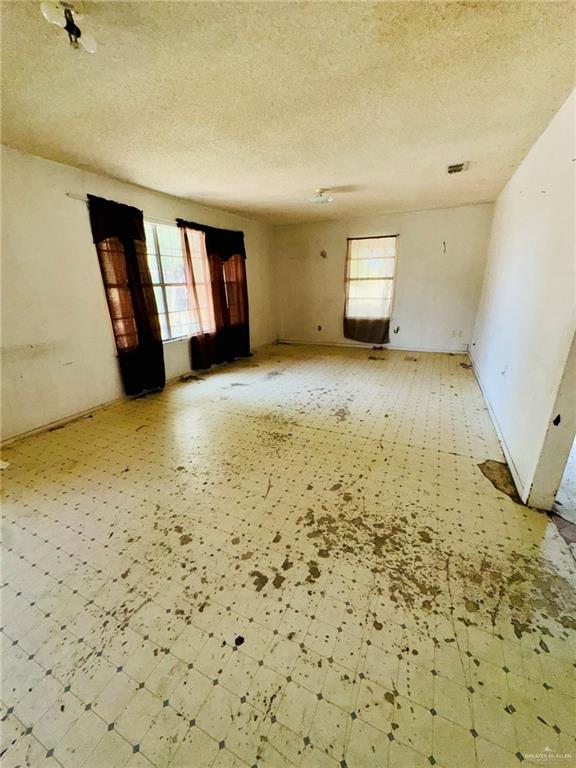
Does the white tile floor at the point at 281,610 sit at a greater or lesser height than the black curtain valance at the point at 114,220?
lesser

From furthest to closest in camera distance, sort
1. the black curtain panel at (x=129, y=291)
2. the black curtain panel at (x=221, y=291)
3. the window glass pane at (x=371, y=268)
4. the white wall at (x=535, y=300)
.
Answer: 1. the window glass pane at (x=371, y=268)
2. the black curtain panel at (x=221, y=291)
3. the black curtain panel at (x=129, y=291)
4. the white wall at (x=535, y=300)

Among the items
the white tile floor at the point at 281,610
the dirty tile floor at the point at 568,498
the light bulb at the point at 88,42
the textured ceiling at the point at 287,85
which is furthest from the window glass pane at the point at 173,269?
the dirty tile floor at the point at 568,498

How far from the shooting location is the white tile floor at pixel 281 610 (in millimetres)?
941

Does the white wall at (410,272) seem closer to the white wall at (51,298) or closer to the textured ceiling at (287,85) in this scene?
the textured ceiling at (287,85)

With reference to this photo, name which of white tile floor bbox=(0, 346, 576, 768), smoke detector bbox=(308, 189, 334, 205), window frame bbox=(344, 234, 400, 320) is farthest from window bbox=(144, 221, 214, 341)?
window frame bbox=(344, 234, 400, 320)

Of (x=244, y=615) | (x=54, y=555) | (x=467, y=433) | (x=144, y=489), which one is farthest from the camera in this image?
(x=467, y=433)

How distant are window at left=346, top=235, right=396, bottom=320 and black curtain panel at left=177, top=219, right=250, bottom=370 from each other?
6.98 ft

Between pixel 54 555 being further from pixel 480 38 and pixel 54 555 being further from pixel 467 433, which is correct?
pixel 480 38

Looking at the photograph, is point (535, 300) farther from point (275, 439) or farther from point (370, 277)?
point (370, 277)

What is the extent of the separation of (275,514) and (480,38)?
8.75ft

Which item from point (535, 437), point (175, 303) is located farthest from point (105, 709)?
point (175, 303)

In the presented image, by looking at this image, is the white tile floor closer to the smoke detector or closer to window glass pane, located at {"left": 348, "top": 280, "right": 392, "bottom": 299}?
the smoke detector

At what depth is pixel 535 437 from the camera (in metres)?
1.86

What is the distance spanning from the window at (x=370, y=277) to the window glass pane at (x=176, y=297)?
3.21 metres
